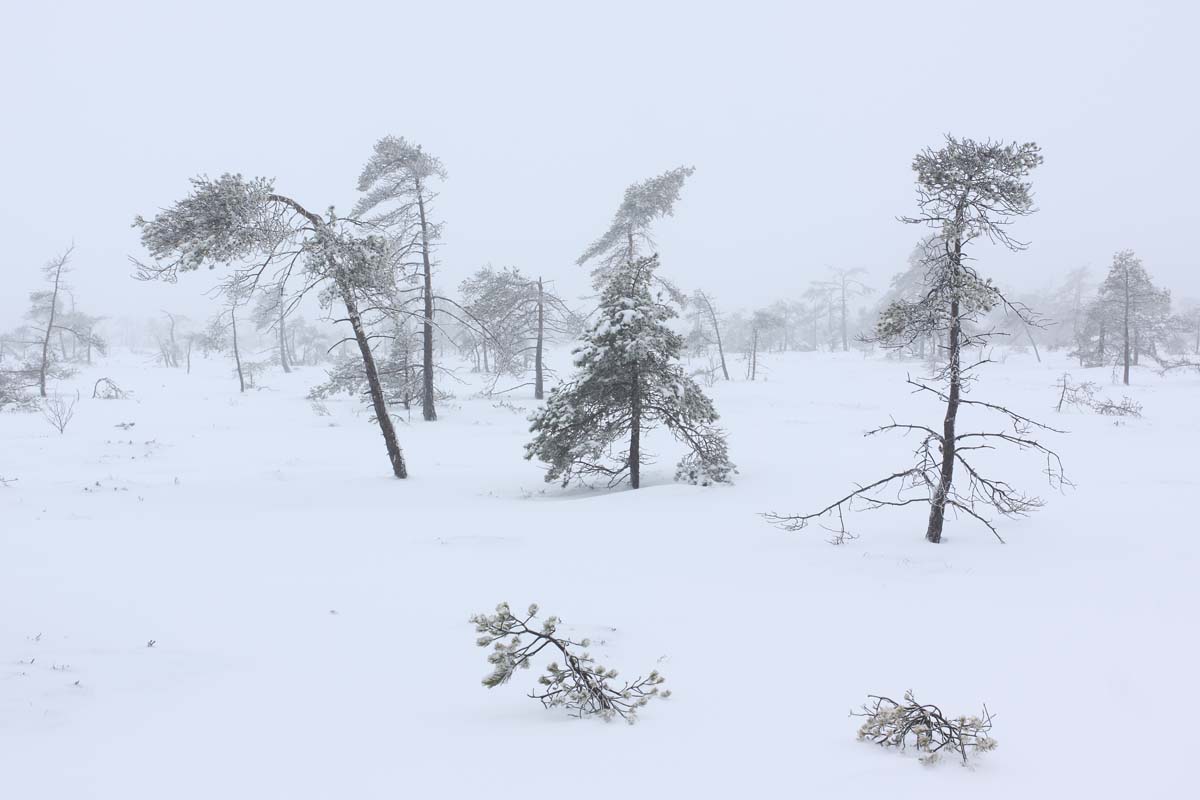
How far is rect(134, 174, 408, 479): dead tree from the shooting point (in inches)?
405

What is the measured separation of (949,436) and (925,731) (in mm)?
5257

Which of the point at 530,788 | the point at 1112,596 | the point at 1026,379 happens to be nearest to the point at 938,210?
the point at 1112,596

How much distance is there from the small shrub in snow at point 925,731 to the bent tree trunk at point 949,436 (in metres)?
4.53

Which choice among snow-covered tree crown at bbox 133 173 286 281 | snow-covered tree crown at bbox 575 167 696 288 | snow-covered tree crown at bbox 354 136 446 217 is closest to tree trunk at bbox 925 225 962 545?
snow-covered tree crown at bbox 133 173 286 281

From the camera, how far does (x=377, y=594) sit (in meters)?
6.36

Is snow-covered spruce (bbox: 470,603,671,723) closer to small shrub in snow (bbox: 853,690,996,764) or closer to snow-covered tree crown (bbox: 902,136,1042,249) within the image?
small shrub in snow (bbox: 853,690,996,764)

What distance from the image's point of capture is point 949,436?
785cm

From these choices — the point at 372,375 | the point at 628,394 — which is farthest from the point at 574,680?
the point at 372,375

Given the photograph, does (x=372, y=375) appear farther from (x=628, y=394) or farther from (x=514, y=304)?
(x=514, y=304)

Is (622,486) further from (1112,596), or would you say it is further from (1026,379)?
(1026,379)

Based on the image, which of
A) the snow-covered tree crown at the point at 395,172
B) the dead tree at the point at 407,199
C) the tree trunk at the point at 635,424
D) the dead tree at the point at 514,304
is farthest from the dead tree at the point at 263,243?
the dead tree at the point at 514,304

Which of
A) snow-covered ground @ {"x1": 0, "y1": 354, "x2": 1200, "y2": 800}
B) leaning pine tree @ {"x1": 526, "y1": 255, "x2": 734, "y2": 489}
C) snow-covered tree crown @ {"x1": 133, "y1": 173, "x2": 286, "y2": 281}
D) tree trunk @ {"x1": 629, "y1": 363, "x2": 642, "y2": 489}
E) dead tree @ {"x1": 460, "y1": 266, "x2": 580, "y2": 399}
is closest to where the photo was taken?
snow-covered ground @ {"x1": 0, "y1": 354, "x2": 1200, "y2": 800}

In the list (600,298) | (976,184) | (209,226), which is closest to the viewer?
(976,184)

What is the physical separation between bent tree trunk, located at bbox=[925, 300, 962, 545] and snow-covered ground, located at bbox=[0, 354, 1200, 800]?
0.32 m
